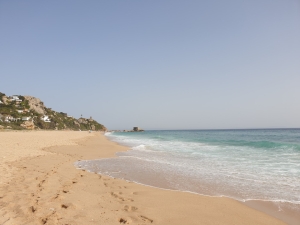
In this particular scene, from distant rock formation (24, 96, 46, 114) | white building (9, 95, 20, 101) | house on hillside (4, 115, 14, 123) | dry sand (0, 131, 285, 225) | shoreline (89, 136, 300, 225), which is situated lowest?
shoreline (89, 136, 300, 225)

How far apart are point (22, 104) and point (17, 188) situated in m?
85.9

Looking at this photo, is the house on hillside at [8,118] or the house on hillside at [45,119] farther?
the house on hillside at [45,119]

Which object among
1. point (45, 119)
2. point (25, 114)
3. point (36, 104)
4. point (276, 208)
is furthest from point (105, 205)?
point (36, 104)

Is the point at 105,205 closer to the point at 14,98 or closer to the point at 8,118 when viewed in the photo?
the point at 8,118

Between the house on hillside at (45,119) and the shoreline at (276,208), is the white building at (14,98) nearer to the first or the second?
the house on hillside at (45,119)

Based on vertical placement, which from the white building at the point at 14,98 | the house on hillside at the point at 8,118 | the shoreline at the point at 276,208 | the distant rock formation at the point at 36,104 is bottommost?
the shoreline at the point at 276,208

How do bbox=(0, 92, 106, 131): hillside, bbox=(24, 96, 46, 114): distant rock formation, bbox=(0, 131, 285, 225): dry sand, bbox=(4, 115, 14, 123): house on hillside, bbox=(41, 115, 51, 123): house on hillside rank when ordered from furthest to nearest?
1. bbox=(24, 96, 46, 114): distant rock formation
2. bbox=(41, 115, 51, 123): house on hillside
3. bbox=(0, 92, 106, 131): hillside
4. bbox=(4, 115, 14, 123): house on hillside
5. bbox=(0, 131, 285, 225): dry sand

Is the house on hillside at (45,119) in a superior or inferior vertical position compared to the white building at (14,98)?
inferior

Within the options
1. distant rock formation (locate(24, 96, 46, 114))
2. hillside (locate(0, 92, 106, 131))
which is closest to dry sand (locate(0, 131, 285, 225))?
hillside (locate(0, 92, 106, 131))

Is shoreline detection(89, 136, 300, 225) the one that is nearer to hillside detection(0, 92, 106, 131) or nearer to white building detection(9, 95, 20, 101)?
hillside detection(0, 92, 106, 131)

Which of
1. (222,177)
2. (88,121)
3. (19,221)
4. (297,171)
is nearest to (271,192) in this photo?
(222,177)

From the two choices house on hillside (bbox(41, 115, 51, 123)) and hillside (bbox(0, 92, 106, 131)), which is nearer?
hillside (bbox(0, 92, 106, 131))

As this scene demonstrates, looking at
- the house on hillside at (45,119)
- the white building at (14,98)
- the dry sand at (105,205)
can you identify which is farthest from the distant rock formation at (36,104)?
the dry sand at (105,205)

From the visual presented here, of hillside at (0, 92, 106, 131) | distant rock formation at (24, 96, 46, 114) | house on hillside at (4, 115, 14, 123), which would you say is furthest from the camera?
distant rock formation at (24, 96, 46, 114)
